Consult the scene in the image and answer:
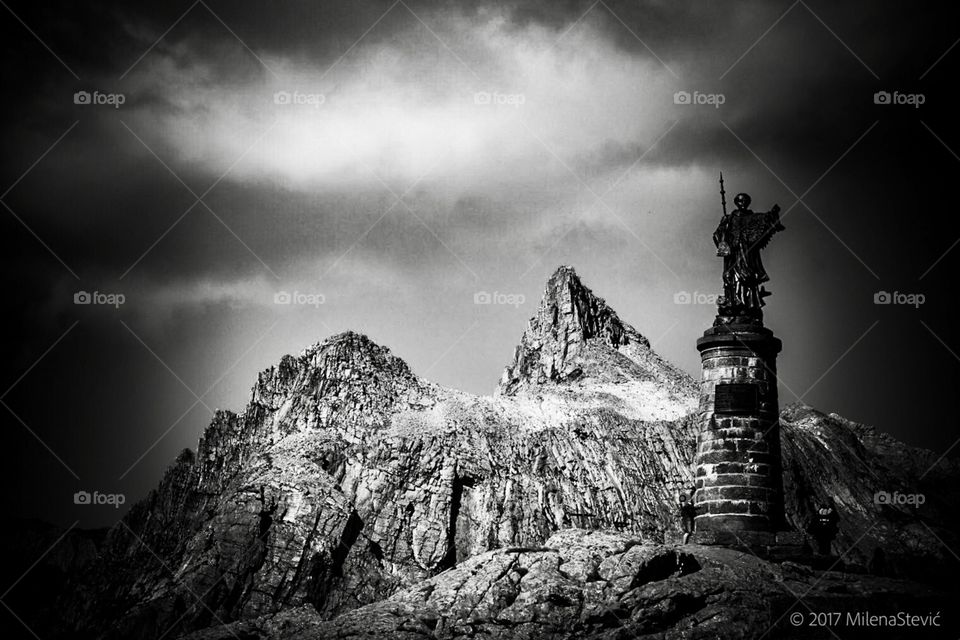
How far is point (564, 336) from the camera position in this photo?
108 metres

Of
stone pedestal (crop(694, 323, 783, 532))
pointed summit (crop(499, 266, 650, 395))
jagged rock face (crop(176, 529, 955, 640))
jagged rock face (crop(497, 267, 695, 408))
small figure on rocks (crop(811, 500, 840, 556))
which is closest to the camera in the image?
jagged rock face (crop(176, 529, 955, 640))

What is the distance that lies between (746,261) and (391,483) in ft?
173

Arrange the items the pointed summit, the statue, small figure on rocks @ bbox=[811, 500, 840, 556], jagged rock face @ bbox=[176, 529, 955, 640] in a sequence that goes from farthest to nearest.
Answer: the pointed summit, the statue, small figure on rocks @ bbox=[811, 500, 840, 556], jagged rock face @ bbox=[176, 529, 955, 640]

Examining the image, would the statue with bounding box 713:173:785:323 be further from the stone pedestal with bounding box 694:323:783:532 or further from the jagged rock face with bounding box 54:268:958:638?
the jagged rock face with bounding box 54:268:958:638

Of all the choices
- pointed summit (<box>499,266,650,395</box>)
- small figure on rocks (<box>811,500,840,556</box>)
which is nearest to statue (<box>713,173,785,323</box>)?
small figure on rocks (<box>811,500,840,556</box>)

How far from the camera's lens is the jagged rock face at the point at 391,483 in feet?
227

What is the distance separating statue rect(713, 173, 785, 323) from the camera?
102 ft

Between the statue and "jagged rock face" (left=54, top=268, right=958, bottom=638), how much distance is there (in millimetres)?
33676

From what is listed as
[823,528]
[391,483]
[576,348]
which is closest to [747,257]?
[823,528]

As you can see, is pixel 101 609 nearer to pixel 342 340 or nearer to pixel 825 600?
pixel 342 340

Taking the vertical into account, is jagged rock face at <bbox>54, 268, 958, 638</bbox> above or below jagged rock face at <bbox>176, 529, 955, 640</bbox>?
above

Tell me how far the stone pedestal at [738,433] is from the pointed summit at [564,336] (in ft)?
239

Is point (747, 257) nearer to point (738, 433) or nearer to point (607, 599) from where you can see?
point (738, 433)

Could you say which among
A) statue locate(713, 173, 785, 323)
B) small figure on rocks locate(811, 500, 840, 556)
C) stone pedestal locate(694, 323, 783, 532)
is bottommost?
small figure on rocks locate(811, 500, 840, 556)
